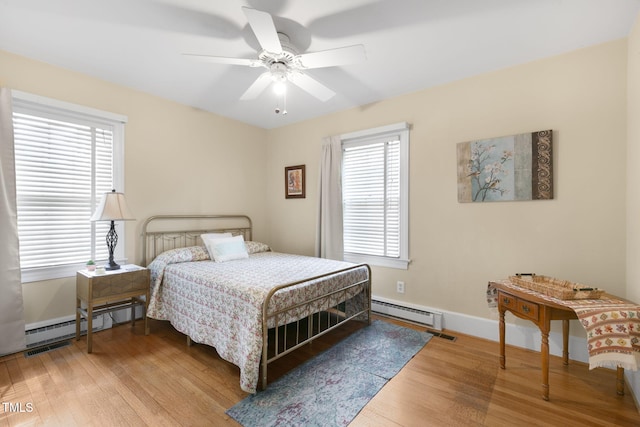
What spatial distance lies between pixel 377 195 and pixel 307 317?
5.53 feet

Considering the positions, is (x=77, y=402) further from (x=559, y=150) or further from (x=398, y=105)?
(x=559, y=150)

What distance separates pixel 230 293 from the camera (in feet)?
7.29

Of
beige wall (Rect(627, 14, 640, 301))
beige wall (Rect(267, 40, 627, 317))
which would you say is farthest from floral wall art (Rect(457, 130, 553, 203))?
beige wall (Rect(627, 14, 640, 301))

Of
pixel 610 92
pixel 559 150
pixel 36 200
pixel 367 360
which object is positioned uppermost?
pixel 610 92

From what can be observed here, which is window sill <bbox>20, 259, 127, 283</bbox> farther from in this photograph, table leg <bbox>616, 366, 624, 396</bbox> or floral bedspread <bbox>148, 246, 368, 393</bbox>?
table leg <bbox>616, 366, 624, 396</bbox>

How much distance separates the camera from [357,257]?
Answer: 3.75 m

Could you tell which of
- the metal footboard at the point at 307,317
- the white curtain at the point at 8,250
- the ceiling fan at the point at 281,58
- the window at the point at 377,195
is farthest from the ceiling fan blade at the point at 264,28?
the white curtain at the point at 8,250

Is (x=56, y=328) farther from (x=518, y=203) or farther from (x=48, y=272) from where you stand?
(x=518, y=203)

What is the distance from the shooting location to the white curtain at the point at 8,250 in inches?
93.1

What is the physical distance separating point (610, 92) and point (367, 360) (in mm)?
2924

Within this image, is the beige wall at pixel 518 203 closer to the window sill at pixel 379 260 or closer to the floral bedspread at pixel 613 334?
the window sill at pixel 379 260

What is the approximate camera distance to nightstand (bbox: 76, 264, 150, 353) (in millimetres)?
2496

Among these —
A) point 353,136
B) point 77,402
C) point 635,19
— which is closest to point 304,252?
point 353,136

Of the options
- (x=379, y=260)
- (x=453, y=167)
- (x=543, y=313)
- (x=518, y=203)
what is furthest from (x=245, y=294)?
(x=518, y=203)
